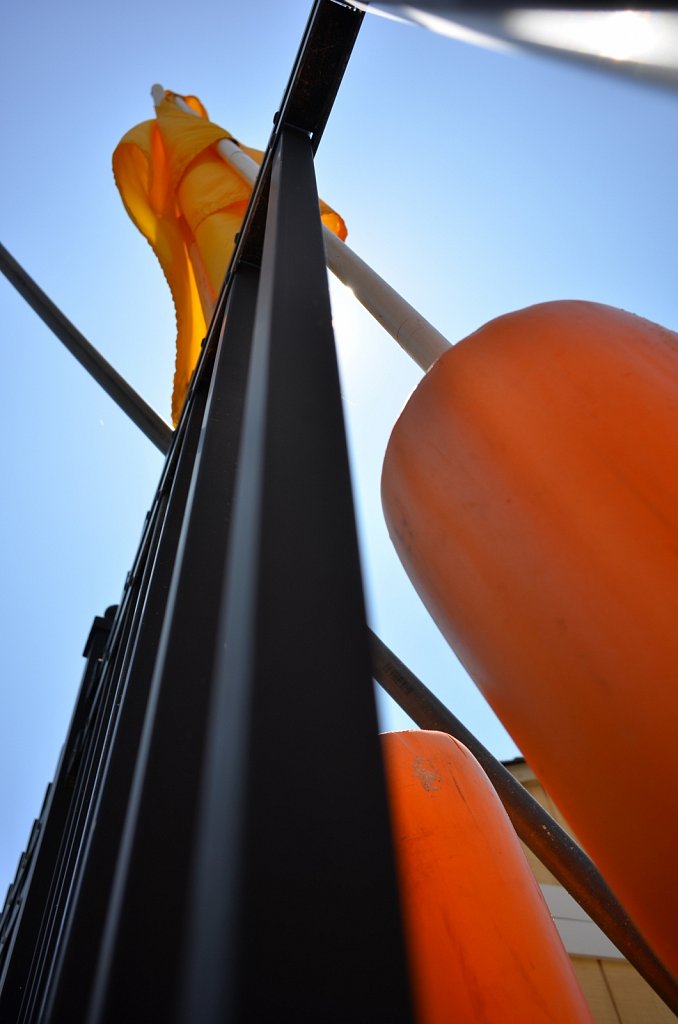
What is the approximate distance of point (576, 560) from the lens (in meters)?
0.57

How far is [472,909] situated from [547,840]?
0.52m

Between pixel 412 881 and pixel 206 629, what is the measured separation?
464mm

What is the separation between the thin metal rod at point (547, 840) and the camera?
1.05m

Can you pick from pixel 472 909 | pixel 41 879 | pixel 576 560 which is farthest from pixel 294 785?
pixel 41 879

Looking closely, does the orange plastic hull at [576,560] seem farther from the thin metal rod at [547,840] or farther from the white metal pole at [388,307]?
the white metal pole at [388,307]

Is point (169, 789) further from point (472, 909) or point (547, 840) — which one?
Answer: point (547, 840)

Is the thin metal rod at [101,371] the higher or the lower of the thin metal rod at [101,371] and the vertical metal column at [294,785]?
the higher

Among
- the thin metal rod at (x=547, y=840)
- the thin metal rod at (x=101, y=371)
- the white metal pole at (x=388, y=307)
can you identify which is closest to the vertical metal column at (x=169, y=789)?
the thin metal rod at (x=547, y=840)

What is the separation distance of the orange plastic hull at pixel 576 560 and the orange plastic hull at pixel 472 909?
0.15 m

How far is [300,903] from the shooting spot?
0.78 feet

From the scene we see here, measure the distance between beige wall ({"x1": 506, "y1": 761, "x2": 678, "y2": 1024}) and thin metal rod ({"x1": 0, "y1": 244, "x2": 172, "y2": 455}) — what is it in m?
2.22

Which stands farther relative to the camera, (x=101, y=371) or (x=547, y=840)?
(x=101, y=371)

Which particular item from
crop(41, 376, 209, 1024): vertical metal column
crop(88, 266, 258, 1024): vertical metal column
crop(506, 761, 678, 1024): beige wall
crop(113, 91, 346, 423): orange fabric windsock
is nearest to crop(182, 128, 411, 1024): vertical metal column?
crop(88, 266, 258, 1024): vertical metal column

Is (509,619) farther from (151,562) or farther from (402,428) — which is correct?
(151,562)
